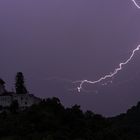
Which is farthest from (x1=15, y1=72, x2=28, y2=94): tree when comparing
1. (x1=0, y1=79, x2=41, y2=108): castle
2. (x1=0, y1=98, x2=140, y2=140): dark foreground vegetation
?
(x1=0, y1=98, x2=140, y2=140): dark foreground vegetation

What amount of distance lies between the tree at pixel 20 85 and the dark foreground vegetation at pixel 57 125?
11050 mm

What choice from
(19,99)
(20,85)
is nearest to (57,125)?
(19,99)

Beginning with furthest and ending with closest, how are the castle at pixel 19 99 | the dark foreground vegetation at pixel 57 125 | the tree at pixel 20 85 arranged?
the tree at pixel 20 85 → the castle at pixel 19 99 → the dark foreground vegetation at pixel 57 125

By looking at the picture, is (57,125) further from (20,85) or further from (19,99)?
(20,85)

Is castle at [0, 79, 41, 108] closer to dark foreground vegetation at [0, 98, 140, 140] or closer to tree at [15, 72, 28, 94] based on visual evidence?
tree at [15, 72, 28, 94]

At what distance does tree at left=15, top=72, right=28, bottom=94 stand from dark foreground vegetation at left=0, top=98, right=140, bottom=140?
11.0m

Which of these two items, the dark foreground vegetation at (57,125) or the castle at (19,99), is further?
the castle at (19,99)

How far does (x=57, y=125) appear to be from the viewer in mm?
81375

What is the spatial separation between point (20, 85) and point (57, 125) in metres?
26.0

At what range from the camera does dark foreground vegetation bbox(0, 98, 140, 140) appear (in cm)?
7750

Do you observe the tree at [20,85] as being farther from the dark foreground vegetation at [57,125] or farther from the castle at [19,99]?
the dark foreground vegetation at [57,125]

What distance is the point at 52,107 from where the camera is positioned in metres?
88.1

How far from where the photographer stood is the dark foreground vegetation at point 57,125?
77500mm

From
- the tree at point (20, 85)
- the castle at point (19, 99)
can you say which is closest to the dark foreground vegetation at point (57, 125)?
the castle at point (19, 99)
